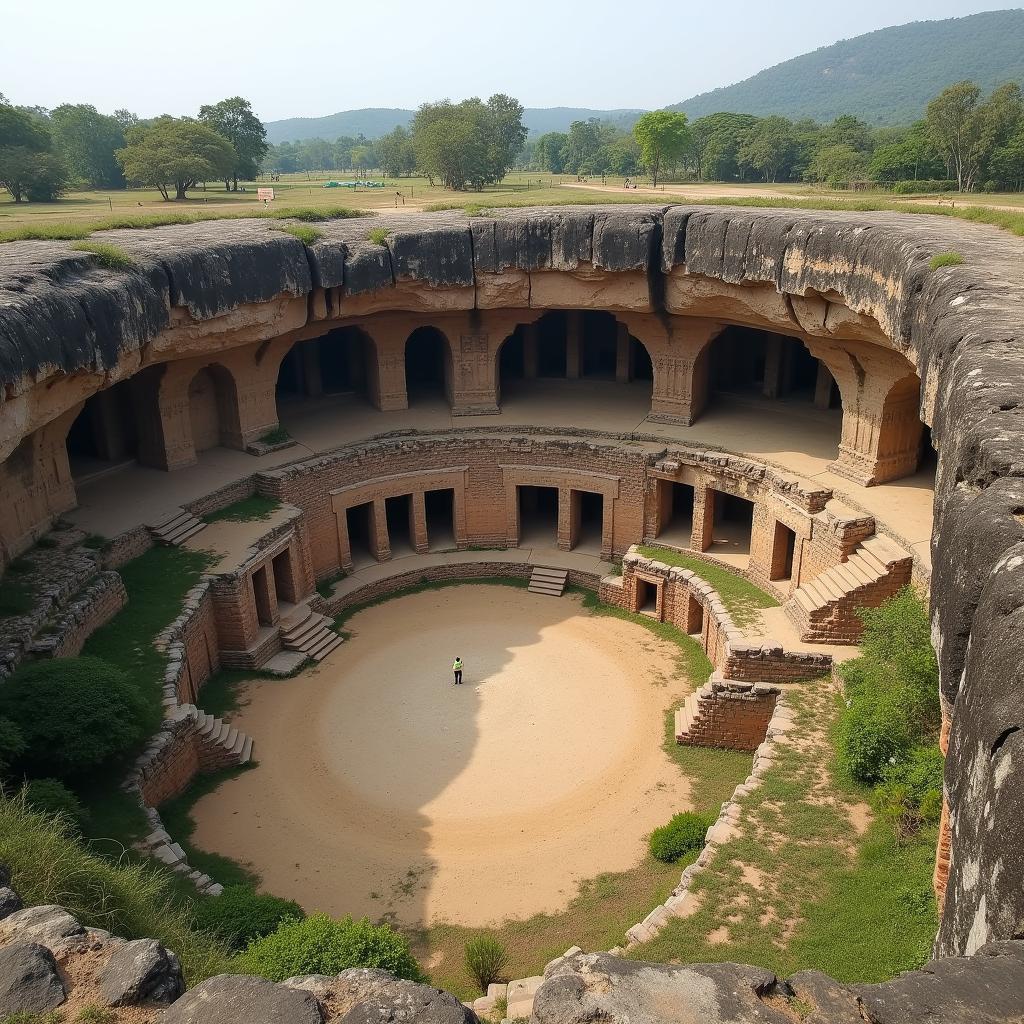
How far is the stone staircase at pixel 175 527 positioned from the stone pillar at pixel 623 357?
968cm

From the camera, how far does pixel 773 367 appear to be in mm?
18125

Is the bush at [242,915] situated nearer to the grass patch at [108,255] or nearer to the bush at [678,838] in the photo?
the bush at [678,838]

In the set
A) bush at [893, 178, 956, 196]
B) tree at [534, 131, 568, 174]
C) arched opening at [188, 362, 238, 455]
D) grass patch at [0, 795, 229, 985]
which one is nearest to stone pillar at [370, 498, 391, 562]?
arched opening at [188, 362, 238, 455]

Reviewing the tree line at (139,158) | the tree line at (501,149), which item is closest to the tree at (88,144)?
the tree line at (501,149)

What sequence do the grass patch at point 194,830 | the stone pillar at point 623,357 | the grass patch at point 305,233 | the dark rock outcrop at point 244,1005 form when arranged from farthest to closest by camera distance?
the stone pillar at point 623,357 → the grass patch at point 305,233 → the grass patch at point 194,830 → the dark rock outcrop at point 244,1005

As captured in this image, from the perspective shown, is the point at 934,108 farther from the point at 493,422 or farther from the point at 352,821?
the point at 352,821

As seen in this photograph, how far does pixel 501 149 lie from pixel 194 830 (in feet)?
116

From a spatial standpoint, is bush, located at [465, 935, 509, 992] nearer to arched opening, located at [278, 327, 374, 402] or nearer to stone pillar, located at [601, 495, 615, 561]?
stone pillar, located at [601, 495, 615, 561]

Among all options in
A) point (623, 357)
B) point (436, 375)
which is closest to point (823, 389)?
point (623, 357)

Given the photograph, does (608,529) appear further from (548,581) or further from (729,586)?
(729,586)

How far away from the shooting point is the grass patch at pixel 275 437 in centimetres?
1677

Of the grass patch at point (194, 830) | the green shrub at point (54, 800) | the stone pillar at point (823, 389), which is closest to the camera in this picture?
the green shrub at point (54, 800)

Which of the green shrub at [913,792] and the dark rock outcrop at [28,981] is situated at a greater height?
the dark rock outcrop at [28,981]

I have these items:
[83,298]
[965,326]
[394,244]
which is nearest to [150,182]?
[394,244]
